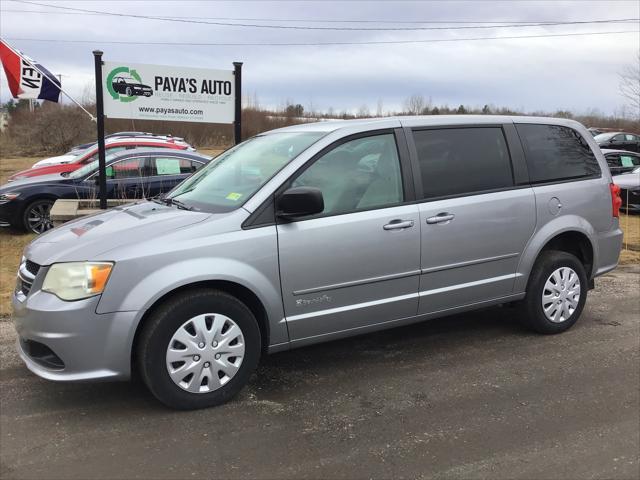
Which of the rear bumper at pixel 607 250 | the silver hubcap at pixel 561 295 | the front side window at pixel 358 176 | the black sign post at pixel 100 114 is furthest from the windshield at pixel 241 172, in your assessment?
the black sign post at pixel 100 114

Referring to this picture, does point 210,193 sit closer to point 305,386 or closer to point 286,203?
point 286,203

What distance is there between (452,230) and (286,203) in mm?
1378

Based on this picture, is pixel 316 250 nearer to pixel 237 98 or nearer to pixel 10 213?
pixel 237 98

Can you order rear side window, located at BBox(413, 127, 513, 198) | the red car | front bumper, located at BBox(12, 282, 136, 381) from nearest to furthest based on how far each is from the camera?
front bumper, located at BBox(12, 282, 136, 381) → rear side window, located at BBox(413, 127, 513, 198) → the red car

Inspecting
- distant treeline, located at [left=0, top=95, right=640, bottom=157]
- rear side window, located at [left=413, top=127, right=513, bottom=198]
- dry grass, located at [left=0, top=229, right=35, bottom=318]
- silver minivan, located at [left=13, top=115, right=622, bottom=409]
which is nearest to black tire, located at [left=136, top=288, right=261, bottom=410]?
→ silver minivan, located at [left=13, top=115, right=622, bottom=409]

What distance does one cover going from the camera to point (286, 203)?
11.9 feet

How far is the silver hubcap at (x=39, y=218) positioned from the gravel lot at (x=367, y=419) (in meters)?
5.50

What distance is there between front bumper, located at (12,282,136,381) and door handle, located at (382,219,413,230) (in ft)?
5.84

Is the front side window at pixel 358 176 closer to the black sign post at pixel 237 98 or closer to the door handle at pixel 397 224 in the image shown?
the door handle at pixel 397 224

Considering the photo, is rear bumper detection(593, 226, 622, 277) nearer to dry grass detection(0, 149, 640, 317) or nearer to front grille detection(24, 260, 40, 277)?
Answer: dry grass detection(0, 149, 640, 317)

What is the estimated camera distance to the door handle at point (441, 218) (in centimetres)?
418

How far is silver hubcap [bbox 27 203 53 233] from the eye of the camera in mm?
9766

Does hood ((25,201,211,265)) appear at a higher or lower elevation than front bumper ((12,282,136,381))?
higher

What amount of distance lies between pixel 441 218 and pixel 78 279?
2.49 m
